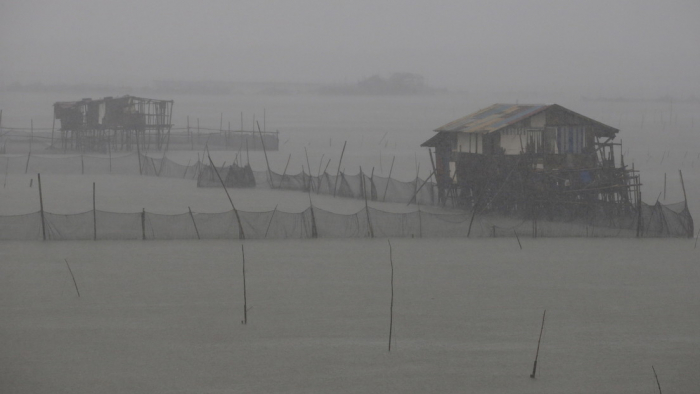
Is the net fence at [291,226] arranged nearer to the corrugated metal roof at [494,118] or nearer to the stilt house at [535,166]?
the stilt house at [535,166]

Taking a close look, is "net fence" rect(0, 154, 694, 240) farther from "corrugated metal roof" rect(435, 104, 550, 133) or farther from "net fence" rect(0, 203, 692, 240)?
"corrugated metal roof" rect(435, 104, 550, 133)

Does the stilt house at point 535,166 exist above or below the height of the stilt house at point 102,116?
below

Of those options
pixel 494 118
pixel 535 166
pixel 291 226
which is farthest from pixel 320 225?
pixel 494 118

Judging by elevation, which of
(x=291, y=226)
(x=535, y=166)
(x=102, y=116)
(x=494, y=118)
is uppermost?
(x=102, y=116)

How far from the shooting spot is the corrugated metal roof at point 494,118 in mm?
23906

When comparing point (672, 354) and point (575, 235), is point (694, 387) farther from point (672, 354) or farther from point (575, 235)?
point (575, 235)

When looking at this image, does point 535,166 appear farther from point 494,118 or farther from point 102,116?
point 102,116

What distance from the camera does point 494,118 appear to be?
2550 centimetres

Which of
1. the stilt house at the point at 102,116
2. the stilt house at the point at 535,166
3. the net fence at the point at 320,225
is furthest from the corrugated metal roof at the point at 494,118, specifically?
the stilt house at the point at 102,116

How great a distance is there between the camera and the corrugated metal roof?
78.4 ft

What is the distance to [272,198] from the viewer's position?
89.5 feet

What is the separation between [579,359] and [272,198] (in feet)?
56.1

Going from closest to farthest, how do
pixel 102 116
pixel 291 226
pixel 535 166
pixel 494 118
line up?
pixel 291 226
pixel 535 166
pixel 494 118
pixel 102 116

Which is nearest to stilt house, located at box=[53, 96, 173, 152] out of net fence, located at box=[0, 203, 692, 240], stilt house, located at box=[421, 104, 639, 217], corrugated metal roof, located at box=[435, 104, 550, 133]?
corrugated metal roof, located at box=[435, 104, 550, 133]
